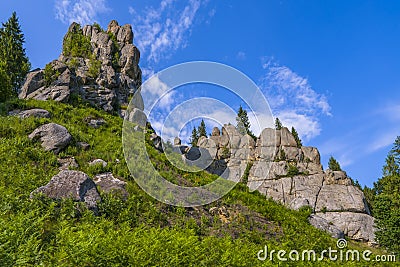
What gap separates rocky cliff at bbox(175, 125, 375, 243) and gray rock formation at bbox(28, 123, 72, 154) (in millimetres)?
15464

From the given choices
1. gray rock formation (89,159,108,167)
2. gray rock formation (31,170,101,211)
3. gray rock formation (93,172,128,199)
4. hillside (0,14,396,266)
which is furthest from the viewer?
gray rock formation (89,159,108,167)

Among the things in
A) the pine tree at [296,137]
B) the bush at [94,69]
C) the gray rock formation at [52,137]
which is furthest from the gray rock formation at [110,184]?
the pine tree at [296,137]

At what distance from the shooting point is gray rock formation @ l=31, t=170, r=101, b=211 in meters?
10.2

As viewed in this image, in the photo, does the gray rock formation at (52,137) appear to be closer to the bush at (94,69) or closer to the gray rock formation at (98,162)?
the gray rock formation at (98,162)

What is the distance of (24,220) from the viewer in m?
6.97

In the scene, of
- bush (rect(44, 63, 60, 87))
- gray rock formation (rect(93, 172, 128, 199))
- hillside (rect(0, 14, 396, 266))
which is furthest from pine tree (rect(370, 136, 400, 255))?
bush (rect(44, 63, 60, 87))

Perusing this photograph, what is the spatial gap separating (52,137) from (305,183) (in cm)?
5149

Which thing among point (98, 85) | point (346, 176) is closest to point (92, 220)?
point (98, 85)

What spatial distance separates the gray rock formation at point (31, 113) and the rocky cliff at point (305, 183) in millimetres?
14544

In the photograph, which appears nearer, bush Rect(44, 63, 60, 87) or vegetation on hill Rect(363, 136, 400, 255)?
vegetation on hill Rect(363, 136, 400, 255)

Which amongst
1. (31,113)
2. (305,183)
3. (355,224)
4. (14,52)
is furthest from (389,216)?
(14,52)

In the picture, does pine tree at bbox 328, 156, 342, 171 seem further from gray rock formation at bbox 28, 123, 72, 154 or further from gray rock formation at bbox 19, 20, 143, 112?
gray rock formation at bbox 28, 123, 72, 154

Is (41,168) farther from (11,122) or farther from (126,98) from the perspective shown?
(126,98)

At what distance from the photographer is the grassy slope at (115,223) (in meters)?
6.01
